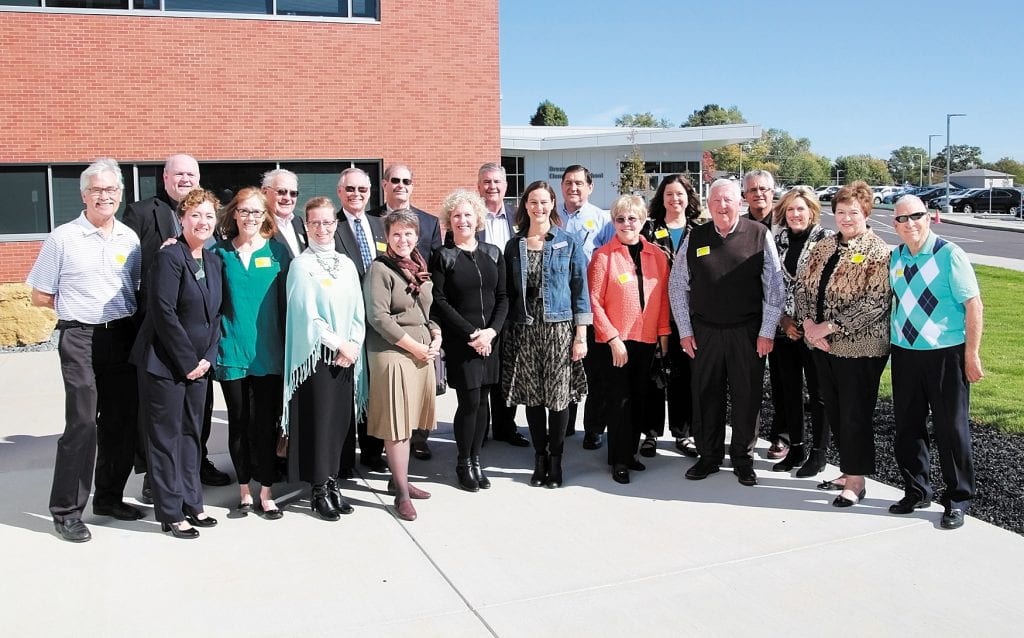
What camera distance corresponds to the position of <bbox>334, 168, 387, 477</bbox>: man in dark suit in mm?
5602

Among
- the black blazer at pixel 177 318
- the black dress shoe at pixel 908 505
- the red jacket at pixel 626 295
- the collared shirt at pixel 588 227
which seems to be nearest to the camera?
the black blazer at pixel 177 318

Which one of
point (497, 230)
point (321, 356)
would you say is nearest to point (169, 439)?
point (321, 356)

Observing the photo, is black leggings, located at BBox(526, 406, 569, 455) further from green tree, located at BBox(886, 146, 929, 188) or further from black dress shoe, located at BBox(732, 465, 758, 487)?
green tree, located at BBox(886, 146, 929, 188)

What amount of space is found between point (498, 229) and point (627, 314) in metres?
1.31

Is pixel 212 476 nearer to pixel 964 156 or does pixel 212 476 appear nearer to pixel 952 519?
pixel 952 519

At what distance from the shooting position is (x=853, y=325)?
507 cm

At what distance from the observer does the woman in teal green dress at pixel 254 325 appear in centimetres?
491

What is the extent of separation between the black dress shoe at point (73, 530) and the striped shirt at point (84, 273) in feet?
3.69

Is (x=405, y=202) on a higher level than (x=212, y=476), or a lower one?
higher

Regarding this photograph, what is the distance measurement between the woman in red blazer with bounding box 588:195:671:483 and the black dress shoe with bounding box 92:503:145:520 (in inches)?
118

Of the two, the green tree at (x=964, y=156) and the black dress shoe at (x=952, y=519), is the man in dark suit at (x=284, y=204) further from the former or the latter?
the green tree at (x=964, y=156)

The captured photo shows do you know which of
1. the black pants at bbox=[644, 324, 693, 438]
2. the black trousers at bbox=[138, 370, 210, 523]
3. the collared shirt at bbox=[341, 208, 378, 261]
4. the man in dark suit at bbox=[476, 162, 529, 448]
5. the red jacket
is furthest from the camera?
the black pants at bbox=[644, 324, 693, 438]

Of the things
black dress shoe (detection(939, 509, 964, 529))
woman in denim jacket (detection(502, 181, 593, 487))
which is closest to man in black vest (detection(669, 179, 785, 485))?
woman in denim jacket (detection(502, 181, 593, 487))

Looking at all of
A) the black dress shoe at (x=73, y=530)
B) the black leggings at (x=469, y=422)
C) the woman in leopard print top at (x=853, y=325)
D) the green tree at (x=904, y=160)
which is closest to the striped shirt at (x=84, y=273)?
the black dress shoe at (x=73, y=530)
